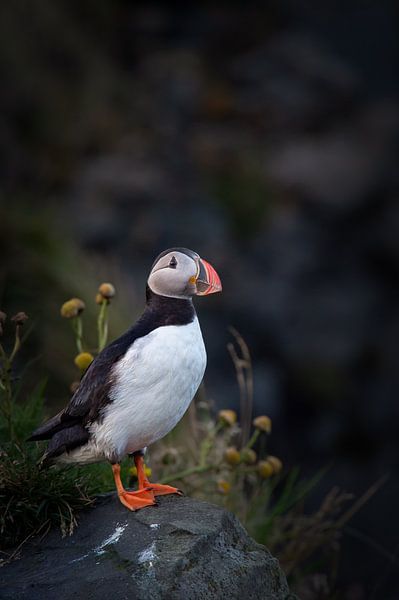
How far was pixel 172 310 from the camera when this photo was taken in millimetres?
3543

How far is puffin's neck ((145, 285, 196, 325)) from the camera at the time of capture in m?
3.53

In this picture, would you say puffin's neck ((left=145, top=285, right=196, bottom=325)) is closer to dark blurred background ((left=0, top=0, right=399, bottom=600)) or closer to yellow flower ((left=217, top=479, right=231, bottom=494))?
yellow flower ((left=217, top=479, right=231, bottom=494))

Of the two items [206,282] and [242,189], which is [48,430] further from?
[242,189]

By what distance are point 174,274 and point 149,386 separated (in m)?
0.44

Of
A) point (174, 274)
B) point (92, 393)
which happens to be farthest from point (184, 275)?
point (92, 393)

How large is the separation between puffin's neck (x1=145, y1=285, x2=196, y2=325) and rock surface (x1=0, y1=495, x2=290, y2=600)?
28.7 inches

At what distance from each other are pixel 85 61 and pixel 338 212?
4845 millimetres

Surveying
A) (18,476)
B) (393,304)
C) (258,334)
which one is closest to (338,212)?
(393,304)

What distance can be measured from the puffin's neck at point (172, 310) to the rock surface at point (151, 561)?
729 millimetres

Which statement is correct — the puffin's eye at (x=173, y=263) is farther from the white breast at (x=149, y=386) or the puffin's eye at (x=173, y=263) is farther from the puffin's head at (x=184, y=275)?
the white breast at (x=149, y=386)

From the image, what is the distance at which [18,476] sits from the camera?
3.51 meters

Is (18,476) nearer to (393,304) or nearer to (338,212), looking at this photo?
(393,304)

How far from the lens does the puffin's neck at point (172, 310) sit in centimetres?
353

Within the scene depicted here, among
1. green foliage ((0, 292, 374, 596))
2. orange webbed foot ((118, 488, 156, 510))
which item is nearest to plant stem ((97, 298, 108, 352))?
green foliage ((0, 292, 374, 596))
